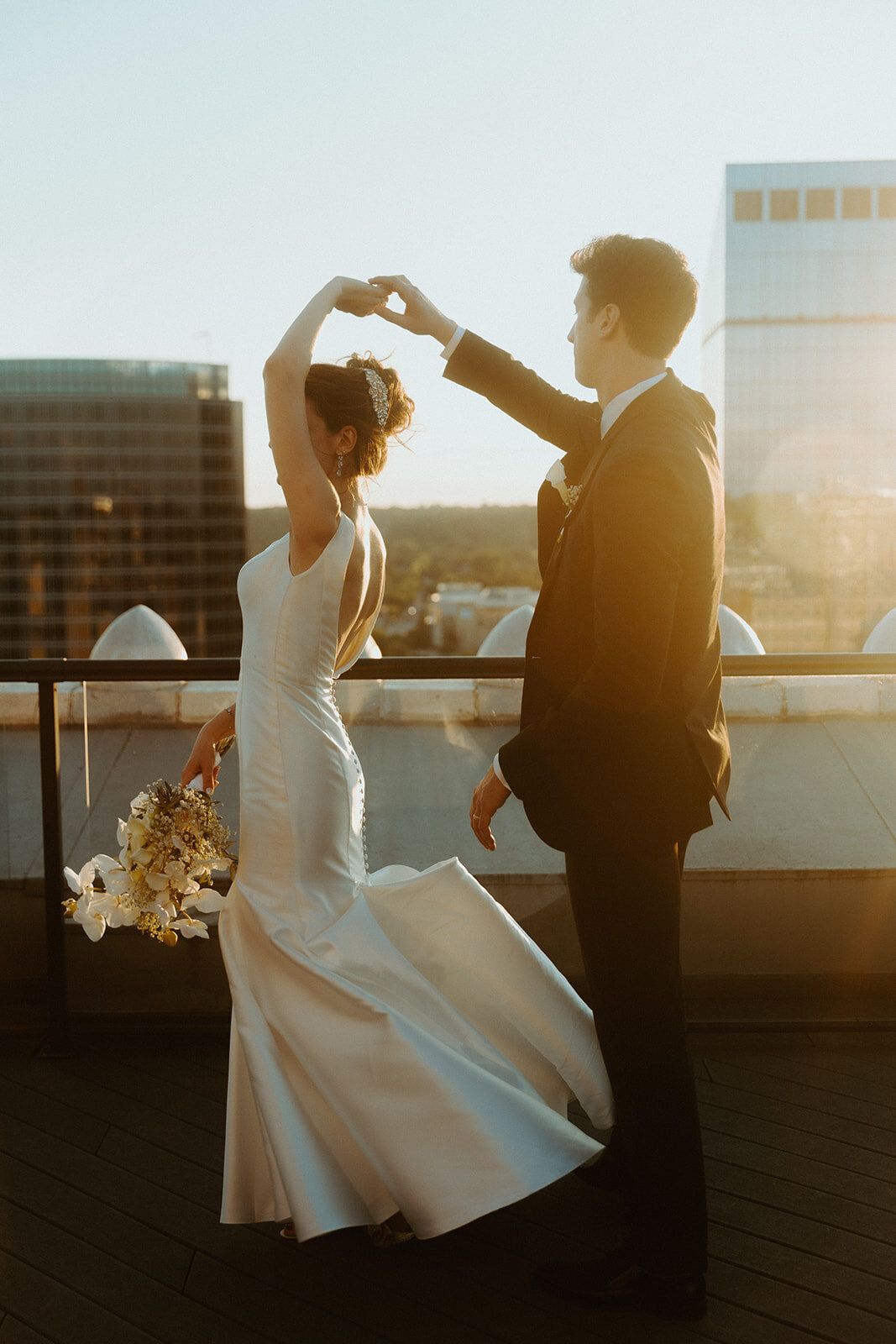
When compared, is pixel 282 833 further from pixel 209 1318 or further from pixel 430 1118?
pixel 209 1318

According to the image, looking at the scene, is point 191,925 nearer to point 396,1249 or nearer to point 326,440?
point 396,1249

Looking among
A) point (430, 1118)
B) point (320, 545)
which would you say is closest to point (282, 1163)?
point (430, 1118)

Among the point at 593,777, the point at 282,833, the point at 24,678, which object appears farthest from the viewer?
the point at 24,678

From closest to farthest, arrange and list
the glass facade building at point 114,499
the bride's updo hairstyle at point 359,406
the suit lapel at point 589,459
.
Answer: the suit lapel at point 589,459 → the bride's updo hairstyle at point 359,406 → the glass facade building at point 114,499

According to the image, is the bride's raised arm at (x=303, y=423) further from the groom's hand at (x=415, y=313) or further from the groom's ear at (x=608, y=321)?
the groom's ear at (x=608, y=321)

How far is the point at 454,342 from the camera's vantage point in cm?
252

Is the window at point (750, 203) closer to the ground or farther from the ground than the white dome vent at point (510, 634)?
farther from the ground

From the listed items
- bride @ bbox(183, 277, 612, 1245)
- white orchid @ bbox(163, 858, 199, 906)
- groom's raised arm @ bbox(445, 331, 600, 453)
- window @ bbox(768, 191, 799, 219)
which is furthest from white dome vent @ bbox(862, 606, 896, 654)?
window @ bbox(768, 191, 799, 219)

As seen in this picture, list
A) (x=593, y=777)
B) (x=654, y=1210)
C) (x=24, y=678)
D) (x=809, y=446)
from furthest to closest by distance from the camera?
(x=809, y=446)
(x=24, y=678)
(x=654, y=1210)
(x=593, y=777)

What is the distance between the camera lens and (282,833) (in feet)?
7.95

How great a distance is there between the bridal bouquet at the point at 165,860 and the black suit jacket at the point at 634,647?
0.83m

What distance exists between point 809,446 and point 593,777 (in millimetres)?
115467

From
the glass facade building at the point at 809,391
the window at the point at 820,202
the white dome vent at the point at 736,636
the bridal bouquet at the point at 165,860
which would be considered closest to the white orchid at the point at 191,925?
the bridal bouquet at the point at 165,860

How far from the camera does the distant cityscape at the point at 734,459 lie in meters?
106
